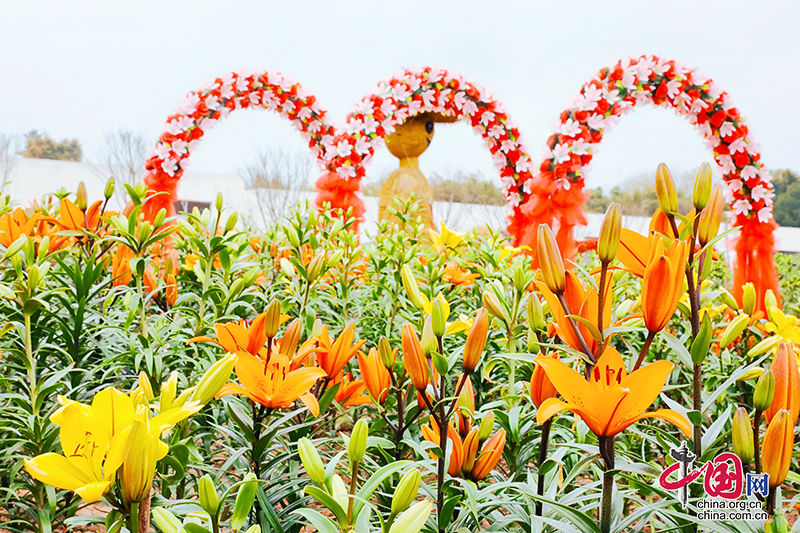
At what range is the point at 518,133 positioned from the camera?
5699 mm

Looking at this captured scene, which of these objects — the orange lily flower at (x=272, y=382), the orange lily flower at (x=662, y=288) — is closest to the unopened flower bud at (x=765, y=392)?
the orange lily flower at (x=662, y=288)

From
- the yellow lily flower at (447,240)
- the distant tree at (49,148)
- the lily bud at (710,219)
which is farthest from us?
the distant tree at (49,148)

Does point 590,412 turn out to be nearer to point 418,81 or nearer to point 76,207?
point 76,207

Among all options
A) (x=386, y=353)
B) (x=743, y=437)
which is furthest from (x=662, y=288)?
(x=386, y=353)

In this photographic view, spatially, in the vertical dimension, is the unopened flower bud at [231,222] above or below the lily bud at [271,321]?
above

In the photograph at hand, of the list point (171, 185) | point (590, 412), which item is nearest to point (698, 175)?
point (590, 412)

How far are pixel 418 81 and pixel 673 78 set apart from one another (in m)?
2.60

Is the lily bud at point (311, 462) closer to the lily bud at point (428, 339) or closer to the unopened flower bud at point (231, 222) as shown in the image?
the lily bud at point (428, 339)

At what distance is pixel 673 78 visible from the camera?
4262mm

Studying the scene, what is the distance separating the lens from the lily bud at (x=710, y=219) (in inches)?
23.5

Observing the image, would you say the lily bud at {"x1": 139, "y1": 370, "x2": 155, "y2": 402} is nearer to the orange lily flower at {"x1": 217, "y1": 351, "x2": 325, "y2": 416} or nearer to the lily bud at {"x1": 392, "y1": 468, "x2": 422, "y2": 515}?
the orange lily flower at {"x1": 217, "y1": 351, "x2": 325, "y2": 416}

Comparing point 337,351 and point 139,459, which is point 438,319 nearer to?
point 337,351

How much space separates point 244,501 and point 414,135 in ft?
24.7

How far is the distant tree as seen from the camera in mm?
26203
